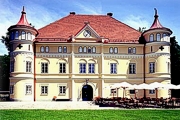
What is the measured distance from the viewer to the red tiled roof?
1118 inches

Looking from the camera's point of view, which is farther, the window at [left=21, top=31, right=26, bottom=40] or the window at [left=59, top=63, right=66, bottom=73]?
the window at [left=59, top=63, right=66, bottom=73]

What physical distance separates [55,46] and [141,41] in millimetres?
8983

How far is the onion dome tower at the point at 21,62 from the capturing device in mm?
25594

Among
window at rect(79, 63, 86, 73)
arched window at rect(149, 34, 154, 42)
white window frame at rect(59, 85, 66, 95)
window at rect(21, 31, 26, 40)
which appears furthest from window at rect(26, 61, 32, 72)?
arched window at rect(149, 34, 154, 42)

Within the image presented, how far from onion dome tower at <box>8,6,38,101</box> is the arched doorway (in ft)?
17.3

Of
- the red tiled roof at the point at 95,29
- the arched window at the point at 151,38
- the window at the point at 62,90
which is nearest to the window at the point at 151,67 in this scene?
the arched window at the point at 151,38

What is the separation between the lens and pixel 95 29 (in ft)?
97.6

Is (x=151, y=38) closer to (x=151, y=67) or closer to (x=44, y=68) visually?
(x=151, y=67)

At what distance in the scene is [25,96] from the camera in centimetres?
2577

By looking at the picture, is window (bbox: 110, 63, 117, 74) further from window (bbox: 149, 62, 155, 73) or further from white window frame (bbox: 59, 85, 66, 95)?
white window frame (bbox: 59, 85, 66, 95)

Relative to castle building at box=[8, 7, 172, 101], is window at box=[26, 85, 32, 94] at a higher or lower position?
lower

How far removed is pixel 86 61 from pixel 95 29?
14.0ft

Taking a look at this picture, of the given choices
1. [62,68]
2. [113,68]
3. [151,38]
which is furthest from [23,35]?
[151,38]

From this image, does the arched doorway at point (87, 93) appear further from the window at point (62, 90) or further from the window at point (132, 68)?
the window at point (132, 68)
